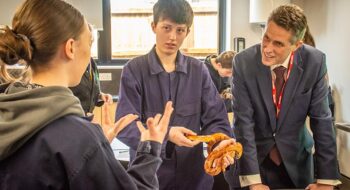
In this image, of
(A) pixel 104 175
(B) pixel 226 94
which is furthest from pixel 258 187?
(B) pixel 226 94

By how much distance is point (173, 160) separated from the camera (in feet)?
5.17

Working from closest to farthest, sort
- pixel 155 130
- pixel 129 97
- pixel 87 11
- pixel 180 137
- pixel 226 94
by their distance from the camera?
pixel 155 130, pixel 180 137, pixel 129 97, pixel 226 94, pixel 87 11

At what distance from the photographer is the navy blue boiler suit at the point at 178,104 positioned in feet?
5.17

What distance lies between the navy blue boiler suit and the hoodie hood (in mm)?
697

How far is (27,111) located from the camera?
2.71ft

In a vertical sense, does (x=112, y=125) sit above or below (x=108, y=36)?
below

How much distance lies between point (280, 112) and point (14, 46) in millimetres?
1147

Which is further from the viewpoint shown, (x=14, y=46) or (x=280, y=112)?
(x=280, y=112)

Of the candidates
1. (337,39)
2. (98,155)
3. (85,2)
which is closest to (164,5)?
(98,155)

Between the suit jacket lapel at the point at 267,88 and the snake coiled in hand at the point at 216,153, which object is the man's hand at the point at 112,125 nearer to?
the snake coiled in hand at the point at 216,153

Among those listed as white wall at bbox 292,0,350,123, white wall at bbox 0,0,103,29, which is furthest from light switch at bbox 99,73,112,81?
white wall at bbox 292,0,350,123

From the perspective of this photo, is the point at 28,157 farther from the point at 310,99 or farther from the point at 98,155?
the point at 310,99

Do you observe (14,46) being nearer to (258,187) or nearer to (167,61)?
(167,61)

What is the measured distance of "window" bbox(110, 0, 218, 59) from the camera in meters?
4.61
